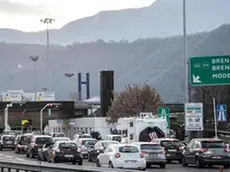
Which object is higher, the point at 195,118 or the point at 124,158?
the point at 195,118

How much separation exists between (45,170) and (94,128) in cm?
7537

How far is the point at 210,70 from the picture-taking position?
3825 centimetres

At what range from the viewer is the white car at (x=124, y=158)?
1232 inches

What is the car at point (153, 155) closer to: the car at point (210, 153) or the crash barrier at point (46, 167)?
the car at point (210, 153)

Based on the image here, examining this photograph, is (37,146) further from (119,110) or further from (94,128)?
(94,128)

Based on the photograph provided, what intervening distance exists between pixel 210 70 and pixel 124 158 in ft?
32.1

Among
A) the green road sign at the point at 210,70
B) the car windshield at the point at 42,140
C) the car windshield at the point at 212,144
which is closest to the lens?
the car windshield at the point at 212,144

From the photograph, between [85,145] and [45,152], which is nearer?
[45,152]

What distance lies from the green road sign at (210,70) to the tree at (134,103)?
46.3 metres

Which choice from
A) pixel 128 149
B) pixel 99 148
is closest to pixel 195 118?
pixel 99 148

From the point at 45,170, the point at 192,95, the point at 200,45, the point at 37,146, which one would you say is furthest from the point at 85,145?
the point at 200,45

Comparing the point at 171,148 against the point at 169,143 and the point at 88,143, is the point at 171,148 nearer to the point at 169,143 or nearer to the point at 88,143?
the point at 169,143

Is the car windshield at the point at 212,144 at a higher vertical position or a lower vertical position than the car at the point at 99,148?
higher

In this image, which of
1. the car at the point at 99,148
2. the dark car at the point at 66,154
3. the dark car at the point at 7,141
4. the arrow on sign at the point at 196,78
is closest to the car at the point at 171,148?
the car at the point at 99,148
